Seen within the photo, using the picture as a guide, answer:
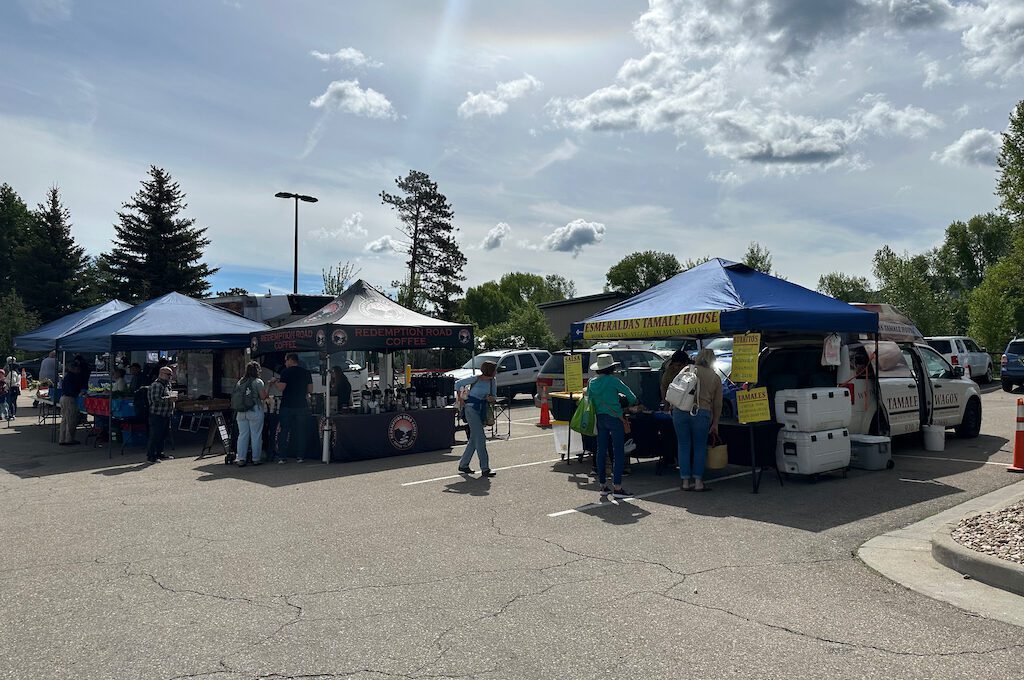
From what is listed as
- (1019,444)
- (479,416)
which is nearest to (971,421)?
(1019,444)

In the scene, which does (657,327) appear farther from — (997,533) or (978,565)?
(978,565)

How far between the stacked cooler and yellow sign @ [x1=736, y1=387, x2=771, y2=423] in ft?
1.98

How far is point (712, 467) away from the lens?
9398mm

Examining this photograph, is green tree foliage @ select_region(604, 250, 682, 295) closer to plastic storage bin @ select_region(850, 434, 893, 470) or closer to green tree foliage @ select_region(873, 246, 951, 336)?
green tree foliage @ select_region(873, 246, 951, 336)

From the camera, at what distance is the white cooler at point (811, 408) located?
9180 mm

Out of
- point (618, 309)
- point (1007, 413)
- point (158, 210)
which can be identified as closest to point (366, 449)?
point (618, 309)

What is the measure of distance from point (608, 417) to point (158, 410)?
326 inches

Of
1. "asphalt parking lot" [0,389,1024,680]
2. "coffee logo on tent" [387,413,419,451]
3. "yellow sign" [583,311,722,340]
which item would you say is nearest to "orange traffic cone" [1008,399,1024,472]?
"asphalt parking lot" [0,389,1024,680]

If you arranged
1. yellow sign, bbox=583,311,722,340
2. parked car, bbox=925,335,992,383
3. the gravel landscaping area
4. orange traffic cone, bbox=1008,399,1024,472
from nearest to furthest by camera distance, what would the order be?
the gravel landscaping area → yellow sign, bbox=583,311,722,340 → orange traffic cone, bbox=1008,399,1024,472 → parked car, bbox=925,335,992,383

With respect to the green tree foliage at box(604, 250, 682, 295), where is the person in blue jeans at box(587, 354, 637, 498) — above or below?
below

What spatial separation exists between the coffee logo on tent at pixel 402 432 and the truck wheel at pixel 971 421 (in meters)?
9.60

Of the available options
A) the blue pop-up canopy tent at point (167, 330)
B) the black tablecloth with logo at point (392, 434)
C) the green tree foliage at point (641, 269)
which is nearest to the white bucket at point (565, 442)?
the black tablecloth with logo at point (392, 434)

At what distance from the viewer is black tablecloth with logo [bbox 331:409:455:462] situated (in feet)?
41.0

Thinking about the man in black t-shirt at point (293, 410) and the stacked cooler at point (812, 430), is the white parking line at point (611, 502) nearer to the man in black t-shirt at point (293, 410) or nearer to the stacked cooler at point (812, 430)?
the stacked cooler at point (812, 430)
